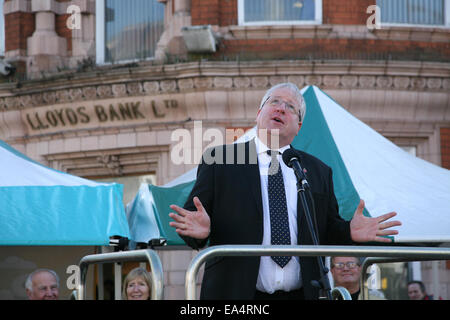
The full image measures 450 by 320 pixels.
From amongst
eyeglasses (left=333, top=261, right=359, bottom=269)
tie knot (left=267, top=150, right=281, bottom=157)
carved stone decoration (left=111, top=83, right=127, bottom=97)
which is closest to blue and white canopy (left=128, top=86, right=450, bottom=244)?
eyeglasses (left=333, top=261, right=359, bottom=269)

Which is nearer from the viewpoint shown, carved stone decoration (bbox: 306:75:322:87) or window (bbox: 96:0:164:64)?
carved stone decoration (bbox: 306:75:322:87)

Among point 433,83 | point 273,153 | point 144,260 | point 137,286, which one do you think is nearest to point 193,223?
point 144,260

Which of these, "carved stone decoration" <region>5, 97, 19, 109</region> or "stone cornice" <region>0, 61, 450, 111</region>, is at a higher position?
"stone cornice" <region>0, 61, 450, 111</region>

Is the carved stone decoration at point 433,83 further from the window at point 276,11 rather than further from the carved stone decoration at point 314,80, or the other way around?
the window at point 276,11

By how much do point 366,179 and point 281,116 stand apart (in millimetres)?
2969

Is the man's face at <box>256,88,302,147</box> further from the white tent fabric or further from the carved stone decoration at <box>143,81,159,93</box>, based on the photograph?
the carved stone decoration at <box>143,81,159,93</box>

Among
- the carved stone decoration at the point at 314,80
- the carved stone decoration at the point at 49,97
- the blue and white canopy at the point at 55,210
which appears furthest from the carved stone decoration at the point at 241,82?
the blue and white canopy at the point at 55,210

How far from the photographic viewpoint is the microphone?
3928 millimetres

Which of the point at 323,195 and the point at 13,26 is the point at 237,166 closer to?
the point at 323,195

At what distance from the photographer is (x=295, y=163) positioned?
13.3ft

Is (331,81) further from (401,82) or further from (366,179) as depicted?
(366,179)

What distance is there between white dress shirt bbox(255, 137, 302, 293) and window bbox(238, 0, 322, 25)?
901 cm

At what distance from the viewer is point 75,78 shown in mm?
13125

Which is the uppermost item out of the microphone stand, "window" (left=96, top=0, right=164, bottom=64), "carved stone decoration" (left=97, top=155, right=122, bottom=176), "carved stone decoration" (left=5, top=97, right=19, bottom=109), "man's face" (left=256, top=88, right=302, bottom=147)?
"window" (left=96, top=0, right=164, bottom=64)
